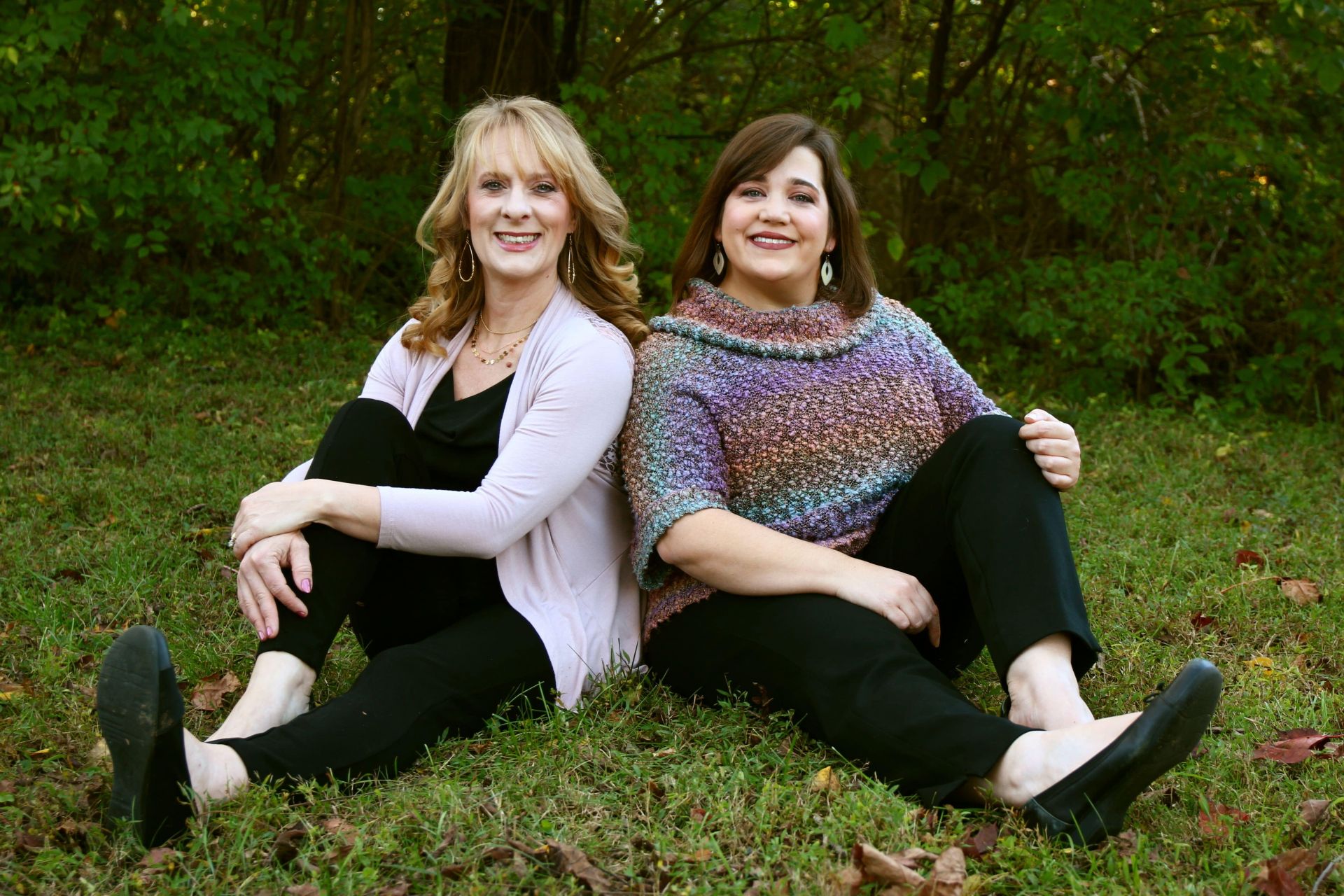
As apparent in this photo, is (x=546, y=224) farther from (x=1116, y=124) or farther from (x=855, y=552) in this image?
(x=1116, y=124)

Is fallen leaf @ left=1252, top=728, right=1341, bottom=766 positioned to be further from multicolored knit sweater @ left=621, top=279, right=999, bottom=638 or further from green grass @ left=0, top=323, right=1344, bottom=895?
multicolored knit sweater @ left=621, top=279, right=999, bottom=638

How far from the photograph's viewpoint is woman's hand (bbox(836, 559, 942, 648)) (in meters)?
2.49

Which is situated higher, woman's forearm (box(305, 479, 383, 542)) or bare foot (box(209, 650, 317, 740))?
woman's forearm (box(305, 479, 383, 542))

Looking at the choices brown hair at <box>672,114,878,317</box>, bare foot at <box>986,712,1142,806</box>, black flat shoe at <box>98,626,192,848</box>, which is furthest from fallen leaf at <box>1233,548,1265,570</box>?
black flat shoe at <box>98,626,192,848</box>

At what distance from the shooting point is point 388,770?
2.38 metres

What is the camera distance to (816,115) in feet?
25.1

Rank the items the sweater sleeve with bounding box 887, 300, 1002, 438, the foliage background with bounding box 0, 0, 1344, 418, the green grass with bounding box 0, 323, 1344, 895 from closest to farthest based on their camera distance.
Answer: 1. the green grass with bounding box 0, 323, 1344, 895
2. the sweater sleeve with bounding box 887, 300, 1002, 438
3. the foliage background with bounding box 0, 0, 1344, 418

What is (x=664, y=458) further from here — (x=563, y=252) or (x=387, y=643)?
(x=387, y=643)

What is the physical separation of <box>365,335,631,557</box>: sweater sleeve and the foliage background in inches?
157

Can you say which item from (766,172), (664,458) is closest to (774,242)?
(766,172)

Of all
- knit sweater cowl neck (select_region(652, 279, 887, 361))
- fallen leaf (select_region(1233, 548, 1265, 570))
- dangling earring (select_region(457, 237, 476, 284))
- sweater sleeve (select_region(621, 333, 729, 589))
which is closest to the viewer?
sweater sleeve (select_region(621, 333, 729, 589))

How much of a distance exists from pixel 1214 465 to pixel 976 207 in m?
2.99

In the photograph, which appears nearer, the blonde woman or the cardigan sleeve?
the blonde woman

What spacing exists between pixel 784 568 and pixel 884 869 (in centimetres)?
72
